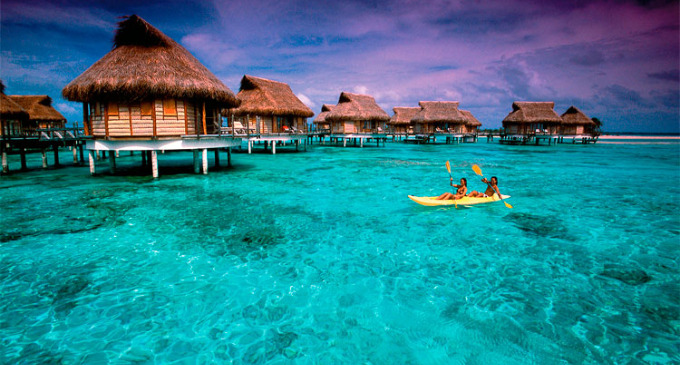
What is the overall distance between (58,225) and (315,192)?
24.9 feet

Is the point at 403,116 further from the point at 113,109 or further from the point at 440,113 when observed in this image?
the point at 113,109

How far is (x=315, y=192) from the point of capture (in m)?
13.1

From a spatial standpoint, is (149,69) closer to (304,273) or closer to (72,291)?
(72,291)

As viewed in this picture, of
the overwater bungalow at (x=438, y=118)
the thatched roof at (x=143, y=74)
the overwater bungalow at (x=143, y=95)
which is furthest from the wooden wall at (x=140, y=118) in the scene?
the overwater bungalow at (x=438, y=118)

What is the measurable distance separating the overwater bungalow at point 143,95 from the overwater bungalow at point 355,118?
21.9 meters

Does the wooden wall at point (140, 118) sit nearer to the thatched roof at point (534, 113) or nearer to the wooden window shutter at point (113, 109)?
the wooden window shutter at point (113, 109)

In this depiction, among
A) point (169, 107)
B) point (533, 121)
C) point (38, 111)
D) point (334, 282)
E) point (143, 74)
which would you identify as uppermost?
point (38, 111)

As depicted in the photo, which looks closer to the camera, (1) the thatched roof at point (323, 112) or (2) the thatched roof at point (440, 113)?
(2) the thatched roof at point (440, 113)

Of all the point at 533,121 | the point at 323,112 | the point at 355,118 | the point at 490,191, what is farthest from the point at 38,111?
the point at 533,121

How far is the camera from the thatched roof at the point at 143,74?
1379cm

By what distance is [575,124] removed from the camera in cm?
4956

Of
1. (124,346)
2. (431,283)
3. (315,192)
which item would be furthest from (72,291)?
(315,192)

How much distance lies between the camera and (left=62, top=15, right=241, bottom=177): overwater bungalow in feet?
45.9

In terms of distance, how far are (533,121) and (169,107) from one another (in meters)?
45.4
